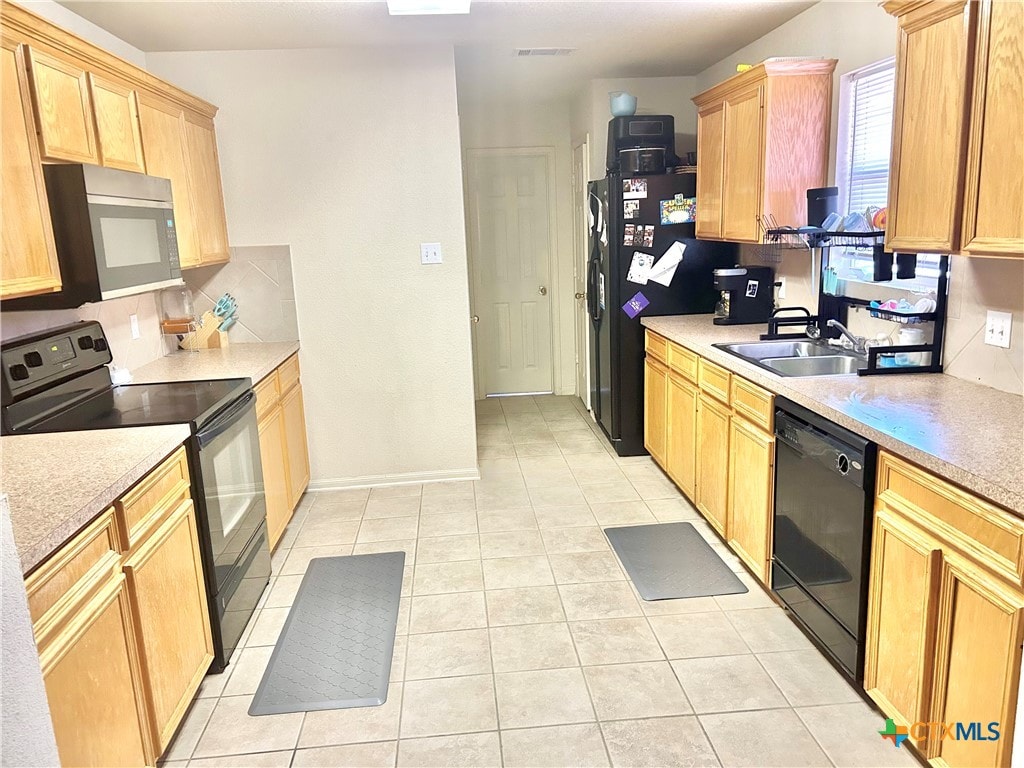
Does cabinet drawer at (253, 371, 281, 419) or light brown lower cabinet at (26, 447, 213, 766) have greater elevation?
cabinet drawer at (253, 371, 281, 419)

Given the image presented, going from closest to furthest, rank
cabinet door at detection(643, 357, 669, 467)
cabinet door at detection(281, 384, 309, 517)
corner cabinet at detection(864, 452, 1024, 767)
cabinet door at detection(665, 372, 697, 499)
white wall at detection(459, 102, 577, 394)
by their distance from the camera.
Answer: corner cabinet at detection(864, 452, 1024, 767)
cabinet door at detection(665, 372, 697, 499)
cabinet door at detection(281, 384, 309, 517)
cabinet door at detection(643, 357, 669, 467)
white wall at detection(459, 102, 577, 394)

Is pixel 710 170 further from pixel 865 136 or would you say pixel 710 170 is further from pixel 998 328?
pixel 998 328

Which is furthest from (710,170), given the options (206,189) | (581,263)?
(206,189)

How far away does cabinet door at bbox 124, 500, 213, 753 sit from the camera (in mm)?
1956

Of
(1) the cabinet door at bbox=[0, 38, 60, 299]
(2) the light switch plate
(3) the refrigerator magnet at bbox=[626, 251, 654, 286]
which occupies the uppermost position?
(1) the cabinet door at bbox=[0, 38, 60, 299]

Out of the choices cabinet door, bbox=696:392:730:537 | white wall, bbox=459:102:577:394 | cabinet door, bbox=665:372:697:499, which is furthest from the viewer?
white wall, bbox=459:102:577:394

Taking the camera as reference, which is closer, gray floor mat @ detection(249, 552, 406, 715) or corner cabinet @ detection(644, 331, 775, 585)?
gray floor mat @ detection(249, 552, 406, 715)

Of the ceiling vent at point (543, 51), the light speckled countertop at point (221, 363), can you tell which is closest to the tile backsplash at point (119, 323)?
the light speckled countertop at point (221, 363)

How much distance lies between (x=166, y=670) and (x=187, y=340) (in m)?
2.21

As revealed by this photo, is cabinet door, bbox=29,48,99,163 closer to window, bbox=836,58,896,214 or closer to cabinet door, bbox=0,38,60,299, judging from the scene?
cabinet door, bbox=0,38,60,299

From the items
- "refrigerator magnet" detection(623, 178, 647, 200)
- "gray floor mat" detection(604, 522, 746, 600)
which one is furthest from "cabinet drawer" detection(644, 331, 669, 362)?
"gray floor mat" detection(604, 522, 746, 600)

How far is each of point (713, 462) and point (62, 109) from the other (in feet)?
9.35

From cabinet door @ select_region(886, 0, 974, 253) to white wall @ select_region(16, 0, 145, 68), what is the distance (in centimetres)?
288

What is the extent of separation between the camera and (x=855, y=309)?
125 inches
